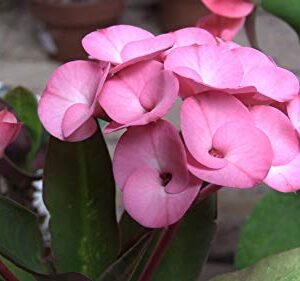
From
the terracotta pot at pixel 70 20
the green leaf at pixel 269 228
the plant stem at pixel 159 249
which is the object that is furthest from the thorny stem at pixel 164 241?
the terracotta pot at pixel 70 20

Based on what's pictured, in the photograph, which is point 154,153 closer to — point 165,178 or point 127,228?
point 165,178

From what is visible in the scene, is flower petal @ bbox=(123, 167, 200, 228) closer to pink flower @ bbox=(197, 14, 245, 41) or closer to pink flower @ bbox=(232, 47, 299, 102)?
pink flower @ bbox=(232, 47, 299, 102)

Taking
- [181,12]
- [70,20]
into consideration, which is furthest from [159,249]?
[181,12]

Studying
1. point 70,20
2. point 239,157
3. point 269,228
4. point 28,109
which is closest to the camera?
point 239,157

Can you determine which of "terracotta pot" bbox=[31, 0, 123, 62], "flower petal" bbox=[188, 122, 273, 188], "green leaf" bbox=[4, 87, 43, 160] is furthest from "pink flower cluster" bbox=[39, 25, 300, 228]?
"terracotta pot" bbox=[31, 0, 123, 62]

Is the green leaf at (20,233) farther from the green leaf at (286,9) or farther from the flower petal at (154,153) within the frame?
the green leaf at (286,9)
